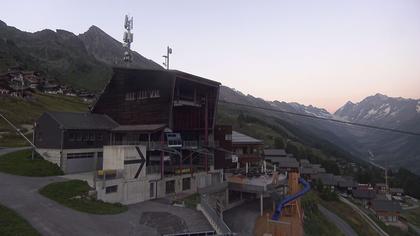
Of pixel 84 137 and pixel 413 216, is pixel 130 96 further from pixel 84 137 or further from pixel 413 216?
pixel 413 216

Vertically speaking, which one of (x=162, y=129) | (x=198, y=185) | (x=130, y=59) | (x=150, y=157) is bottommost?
(x=198, y=185)

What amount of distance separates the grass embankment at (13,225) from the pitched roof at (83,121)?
1813 centimetres

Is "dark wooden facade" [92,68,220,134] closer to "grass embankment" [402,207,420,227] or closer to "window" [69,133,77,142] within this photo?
"window" [69,133,77,142]

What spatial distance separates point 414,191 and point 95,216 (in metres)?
135

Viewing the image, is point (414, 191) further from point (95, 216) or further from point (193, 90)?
point (95, 216)

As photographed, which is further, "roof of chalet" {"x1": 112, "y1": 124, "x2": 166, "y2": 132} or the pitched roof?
"roof of chalet" {"x1": 112, "y1": 124, "x2": 166, "y2": 132}

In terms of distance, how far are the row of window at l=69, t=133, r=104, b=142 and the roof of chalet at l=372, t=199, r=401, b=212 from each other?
240 ft

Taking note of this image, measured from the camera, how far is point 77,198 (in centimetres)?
2989

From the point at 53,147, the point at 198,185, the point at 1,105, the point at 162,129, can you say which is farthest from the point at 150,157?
the point at 1,105

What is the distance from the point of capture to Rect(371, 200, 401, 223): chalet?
8344cm

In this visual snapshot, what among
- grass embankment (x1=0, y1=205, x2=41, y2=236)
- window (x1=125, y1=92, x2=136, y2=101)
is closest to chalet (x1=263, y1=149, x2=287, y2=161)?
window (x1=125, y1=92, x2=136, y2=101)

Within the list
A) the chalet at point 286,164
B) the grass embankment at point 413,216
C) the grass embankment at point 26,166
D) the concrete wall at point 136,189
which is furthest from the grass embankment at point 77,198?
the grass embankment at point 413,216

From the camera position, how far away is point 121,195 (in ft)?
113

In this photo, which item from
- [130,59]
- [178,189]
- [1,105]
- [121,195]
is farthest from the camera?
[1,105]
